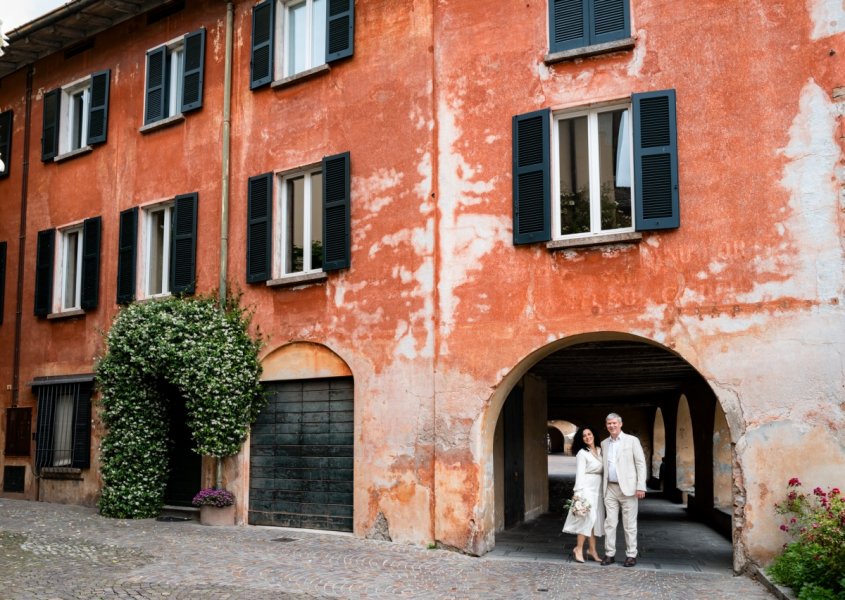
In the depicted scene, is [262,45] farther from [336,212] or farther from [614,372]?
[614,372]

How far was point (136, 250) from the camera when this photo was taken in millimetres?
15203

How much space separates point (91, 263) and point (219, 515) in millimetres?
5829

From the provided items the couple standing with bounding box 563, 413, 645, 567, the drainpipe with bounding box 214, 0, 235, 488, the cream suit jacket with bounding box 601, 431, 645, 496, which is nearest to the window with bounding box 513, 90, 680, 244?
the couple standing with bounding box 563, 413, 645, 567

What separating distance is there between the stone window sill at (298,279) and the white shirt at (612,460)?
487cm

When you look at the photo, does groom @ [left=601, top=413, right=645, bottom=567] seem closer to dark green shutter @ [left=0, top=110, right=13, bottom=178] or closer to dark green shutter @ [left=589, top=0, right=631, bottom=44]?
dark green shutter @ [left=589, top=0, right=631, bottom=44]

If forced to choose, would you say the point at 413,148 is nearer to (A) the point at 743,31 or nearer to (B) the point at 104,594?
(A) the point at 743,31

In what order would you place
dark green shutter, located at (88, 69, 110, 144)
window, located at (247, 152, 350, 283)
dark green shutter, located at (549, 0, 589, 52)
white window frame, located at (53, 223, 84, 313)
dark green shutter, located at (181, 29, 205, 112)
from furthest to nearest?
white window frame, located at (53, 223, 84, 313), dark green shutter, located at (88, 69, 110, 144), dark green shutter, located at (181, 29, 205, 112), window, located at (247, 152, 350, 283), dark green shutter, located at (549, 0, 589, 52)

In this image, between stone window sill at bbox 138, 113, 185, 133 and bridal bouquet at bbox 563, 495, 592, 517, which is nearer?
bridal bouquet at bbox 563, 495, 592, 517

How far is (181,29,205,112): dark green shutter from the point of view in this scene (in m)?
14.7

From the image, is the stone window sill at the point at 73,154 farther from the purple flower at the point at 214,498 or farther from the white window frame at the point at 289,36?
the purple flower at the point at 214,498

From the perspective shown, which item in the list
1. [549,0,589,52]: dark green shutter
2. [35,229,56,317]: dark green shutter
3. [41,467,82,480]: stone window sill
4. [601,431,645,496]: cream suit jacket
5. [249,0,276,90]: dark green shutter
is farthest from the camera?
[35,229,56,317]: dark green shutter

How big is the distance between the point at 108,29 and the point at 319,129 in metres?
6.32

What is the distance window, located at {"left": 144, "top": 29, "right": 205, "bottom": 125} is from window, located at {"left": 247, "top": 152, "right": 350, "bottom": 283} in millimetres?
2687

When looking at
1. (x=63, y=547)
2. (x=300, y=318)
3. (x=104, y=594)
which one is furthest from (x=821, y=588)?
(x=63, y=547)
